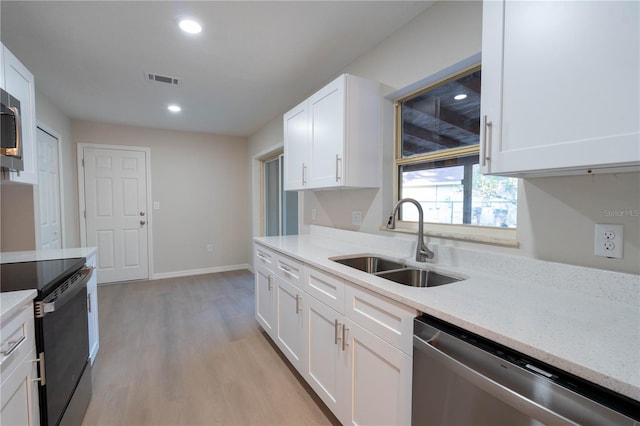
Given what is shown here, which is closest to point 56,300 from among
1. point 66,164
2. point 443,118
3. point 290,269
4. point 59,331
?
point 59,331

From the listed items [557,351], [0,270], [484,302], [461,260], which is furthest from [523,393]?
[0,270]

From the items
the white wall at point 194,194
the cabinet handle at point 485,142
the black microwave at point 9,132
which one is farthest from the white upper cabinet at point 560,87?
the white wall at point 194,194

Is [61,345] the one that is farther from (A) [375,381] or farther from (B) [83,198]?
(B) [83,198]

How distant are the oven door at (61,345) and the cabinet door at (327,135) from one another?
1.67m

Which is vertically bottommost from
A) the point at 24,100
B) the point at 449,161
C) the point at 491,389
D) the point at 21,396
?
the point at 21,396

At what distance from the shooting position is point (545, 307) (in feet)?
3.33

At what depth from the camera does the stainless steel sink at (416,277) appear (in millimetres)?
1588

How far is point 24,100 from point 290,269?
2.10 metres

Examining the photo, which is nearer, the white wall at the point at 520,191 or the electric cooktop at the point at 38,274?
the white wall at the point at 520,191

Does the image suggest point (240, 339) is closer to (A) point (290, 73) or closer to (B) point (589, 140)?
(A) point (290, 73)

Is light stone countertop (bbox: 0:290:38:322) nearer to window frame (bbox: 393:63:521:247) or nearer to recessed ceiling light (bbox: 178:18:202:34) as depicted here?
recessed ceiling light (bbox: 178:18:202:34)

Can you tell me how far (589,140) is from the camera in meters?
0.87

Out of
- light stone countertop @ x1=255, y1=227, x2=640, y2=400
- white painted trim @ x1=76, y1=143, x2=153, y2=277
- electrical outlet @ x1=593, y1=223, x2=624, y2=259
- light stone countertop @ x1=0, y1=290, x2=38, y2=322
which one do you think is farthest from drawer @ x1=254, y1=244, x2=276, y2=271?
white painted trim @ x1=76, y1=143, x2=153, y2=277

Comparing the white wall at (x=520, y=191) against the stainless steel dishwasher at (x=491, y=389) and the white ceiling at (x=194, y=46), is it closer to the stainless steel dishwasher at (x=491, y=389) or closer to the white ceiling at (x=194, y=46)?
the white ceiling at (x=194, y=46)
